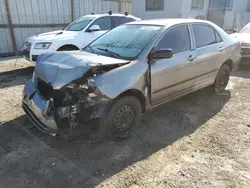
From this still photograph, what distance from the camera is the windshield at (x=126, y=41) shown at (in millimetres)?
3625

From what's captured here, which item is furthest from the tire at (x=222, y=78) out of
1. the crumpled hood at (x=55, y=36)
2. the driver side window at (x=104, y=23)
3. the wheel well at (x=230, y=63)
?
the crumpled hood at (x=55, y=36)

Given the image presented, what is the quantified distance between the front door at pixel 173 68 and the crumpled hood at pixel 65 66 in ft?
2.15

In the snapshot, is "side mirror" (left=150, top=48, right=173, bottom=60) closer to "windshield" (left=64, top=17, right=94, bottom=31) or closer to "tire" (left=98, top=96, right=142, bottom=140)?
"tire" (left=98, top=96, right=142, bottom=140)

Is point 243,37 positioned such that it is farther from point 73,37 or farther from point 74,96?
point 74,96

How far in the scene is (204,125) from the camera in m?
4.01

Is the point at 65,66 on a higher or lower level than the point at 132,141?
higher

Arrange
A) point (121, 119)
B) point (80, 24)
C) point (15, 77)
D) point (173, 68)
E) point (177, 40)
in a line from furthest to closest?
point (80, 24)
point (15, 77)
point (177, 40)
point (173, 68)
point (121, 119)

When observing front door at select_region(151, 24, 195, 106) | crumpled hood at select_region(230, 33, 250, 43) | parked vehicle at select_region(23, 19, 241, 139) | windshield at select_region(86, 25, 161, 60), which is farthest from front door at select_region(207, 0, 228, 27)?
windshield at select_region(86, 25, 161, 60)

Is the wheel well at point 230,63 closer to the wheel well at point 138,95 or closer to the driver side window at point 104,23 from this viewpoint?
the wheel well at point 138,95

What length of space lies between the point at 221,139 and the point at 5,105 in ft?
13.3

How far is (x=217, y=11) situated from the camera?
58.4ft

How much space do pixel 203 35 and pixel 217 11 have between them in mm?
Result: 15287

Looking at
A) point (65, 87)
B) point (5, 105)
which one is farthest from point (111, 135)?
point (5, 105)

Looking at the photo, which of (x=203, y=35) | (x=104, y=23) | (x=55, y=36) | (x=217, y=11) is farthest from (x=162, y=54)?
(x=217, y=11)
